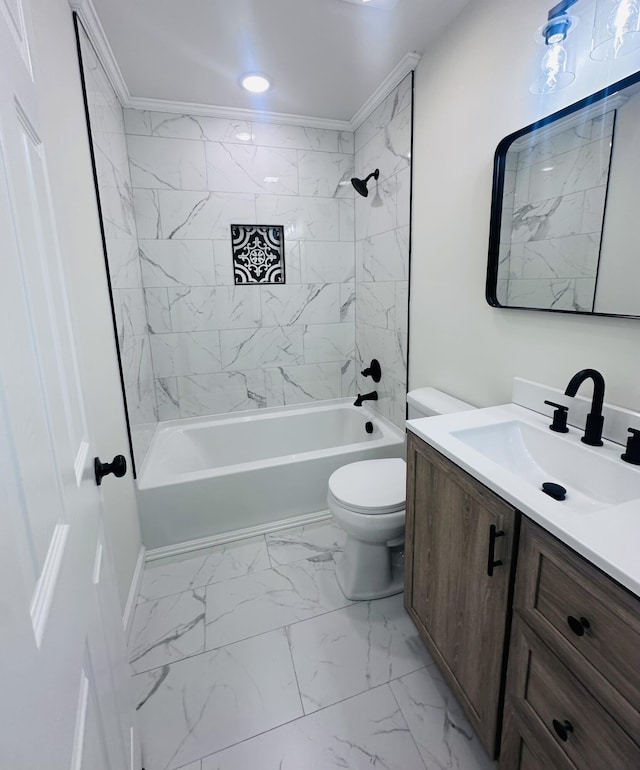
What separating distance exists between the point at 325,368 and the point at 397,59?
6.22ft

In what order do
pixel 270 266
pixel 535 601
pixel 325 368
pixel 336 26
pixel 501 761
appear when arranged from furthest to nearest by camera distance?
pixel 325 368
pixel 270 266
pixel 336 26
pixel 501 761
pixel 535 601

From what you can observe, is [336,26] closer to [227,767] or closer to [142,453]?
[142,453]

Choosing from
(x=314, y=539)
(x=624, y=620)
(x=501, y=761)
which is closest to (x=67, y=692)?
(x=624, y=620)

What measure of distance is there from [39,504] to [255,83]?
2433 mm

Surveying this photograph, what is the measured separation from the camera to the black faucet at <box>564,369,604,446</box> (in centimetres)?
107

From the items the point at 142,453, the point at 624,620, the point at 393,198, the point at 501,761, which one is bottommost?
the point at 501,761

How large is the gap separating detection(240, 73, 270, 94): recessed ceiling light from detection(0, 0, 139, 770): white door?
1.65m

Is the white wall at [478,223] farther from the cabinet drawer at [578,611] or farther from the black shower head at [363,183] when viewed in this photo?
the cabinet drawer at [578,611]

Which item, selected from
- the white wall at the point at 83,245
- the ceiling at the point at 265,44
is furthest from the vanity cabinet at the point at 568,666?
the ceiling at the point at 265,44

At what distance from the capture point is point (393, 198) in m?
2.28

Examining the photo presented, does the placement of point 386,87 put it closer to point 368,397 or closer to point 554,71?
point 554,71

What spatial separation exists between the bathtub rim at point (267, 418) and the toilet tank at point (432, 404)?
51 centimetres

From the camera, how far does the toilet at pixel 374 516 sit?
1.62 m

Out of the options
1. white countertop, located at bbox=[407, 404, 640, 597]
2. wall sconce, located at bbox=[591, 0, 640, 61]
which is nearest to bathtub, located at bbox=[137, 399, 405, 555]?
white countertop, located at bbox=[407, 404, 640, 597]
